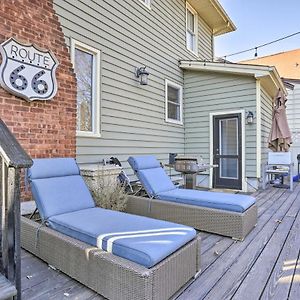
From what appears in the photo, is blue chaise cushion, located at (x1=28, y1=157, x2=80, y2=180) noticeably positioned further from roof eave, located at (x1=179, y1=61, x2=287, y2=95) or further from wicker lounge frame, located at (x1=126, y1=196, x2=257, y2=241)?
roof eave, located at (x1=179, y1=61, x2=287, y2=95)

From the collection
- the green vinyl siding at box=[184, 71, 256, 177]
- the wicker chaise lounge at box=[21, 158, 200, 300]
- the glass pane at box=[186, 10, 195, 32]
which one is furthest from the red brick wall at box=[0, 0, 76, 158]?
the glass pane at box=[186, 10, 195, 32]

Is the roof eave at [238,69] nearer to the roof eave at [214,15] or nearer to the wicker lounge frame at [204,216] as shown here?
the roof eave at [214,15]

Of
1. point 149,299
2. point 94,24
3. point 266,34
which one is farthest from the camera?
point 266,34

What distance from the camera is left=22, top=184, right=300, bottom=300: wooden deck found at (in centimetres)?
204

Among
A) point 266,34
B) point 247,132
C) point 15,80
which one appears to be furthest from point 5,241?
point 266,34

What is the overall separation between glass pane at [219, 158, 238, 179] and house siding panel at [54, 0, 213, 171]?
50.2 inches

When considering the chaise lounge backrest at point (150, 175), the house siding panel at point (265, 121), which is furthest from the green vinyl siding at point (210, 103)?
the chaise lounge backrest at point (150, 175)

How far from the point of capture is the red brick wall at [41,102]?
3342 mm

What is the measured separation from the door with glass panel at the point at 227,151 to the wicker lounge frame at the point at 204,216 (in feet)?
11.5

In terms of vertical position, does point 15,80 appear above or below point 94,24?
below

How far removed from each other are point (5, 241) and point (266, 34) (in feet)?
49.9

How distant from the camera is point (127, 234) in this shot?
215 cm

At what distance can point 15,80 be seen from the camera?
132 inches

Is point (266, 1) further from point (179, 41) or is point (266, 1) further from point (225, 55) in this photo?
point (179, 41)
